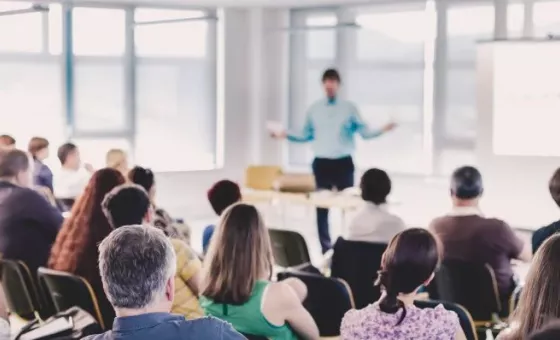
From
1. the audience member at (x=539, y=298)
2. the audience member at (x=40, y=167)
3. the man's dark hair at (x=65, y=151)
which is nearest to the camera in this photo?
the audience member at (x=539, y=298)

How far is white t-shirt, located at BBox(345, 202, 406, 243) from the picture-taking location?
16.8 feet

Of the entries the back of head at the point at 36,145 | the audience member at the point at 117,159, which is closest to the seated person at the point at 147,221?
the audience member at the point at 117,159

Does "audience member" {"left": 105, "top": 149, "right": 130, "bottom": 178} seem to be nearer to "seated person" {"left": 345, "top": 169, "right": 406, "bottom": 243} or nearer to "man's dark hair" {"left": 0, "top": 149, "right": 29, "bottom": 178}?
"man's dark hair" {"left": 0, "top": 149, "right": 29, "bottom": 178}

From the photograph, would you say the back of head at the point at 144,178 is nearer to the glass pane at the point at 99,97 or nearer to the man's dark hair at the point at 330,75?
the man's dark hair at the point at 330,75

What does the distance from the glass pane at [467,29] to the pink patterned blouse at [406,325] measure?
7200mm

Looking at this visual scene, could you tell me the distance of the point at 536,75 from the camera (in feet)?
28.3

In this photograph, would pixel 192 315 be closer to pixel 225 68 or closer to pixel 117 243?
pixel 117 243

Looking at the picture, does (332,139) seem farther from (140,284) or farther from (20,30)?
(140,284)

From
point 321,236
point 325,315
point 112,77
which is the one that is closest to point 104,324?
point 325,315

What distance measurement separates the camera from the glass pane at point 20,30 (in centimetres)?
1064

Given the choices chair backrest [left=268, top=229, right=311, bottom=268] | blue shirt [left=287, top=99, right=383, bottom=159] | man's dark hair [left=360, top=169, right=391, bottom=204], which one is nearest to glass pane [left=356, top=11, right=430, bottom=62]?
blue shirt [left=287, top=99, right=383, bottom=159]

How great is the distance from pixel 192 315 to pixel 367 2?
24.7 feet

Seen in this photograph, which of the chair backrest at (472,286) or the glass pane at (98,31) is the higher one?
the glass pane at (98,31)

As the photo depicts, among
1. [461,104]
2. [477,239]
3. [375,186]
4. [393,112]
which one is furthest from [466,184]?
[393,112]
